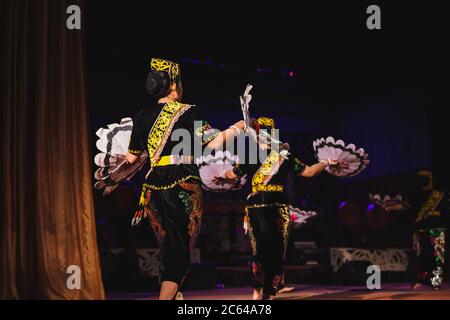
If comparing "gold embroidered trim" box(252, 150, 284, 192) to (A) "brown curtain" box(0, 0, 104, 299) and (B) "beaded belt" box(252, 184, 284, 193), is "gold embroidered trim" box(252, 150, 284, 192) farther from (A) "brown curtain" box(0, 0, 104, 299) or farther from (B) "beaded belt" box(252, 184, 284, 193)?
(A) "brown curtain" box(0, 0, 104, 299)

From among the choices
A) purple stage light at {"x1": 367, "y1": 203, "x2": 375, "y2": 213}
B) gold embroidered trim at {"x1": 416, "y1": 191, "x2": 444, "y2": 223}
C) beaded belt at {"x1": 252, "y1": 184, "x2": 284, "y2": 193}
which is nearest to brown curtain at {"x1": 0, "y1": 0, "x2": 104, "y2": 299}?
beaded belt at {"x1": 252, "y1": 184, "x2": 284, "y2": 193}

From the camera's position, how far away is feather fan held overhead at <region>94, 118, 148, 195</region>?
12.6ft

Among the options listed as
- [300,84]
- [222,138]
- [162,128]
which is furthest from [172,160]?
[300,84]

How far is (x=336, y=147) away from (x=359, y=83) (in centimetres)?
565

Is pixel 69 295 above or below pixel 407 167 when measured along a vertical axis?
below

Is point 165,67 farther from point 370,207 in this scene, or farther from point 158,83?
point 370,207

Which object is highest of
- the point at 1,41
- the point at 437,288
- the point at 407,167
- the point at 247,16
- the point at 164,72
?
the point at 247,16

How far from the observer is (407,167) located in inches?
405

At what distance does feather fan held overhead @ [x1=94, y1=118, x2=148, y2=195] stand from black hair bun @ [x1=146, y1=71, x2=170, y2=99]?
1.34 feet

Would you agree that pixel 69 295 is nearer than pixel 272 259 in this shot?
Yes

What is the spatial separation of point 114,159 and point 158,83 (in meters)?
0.63

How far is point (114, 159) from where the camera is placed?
394cm
